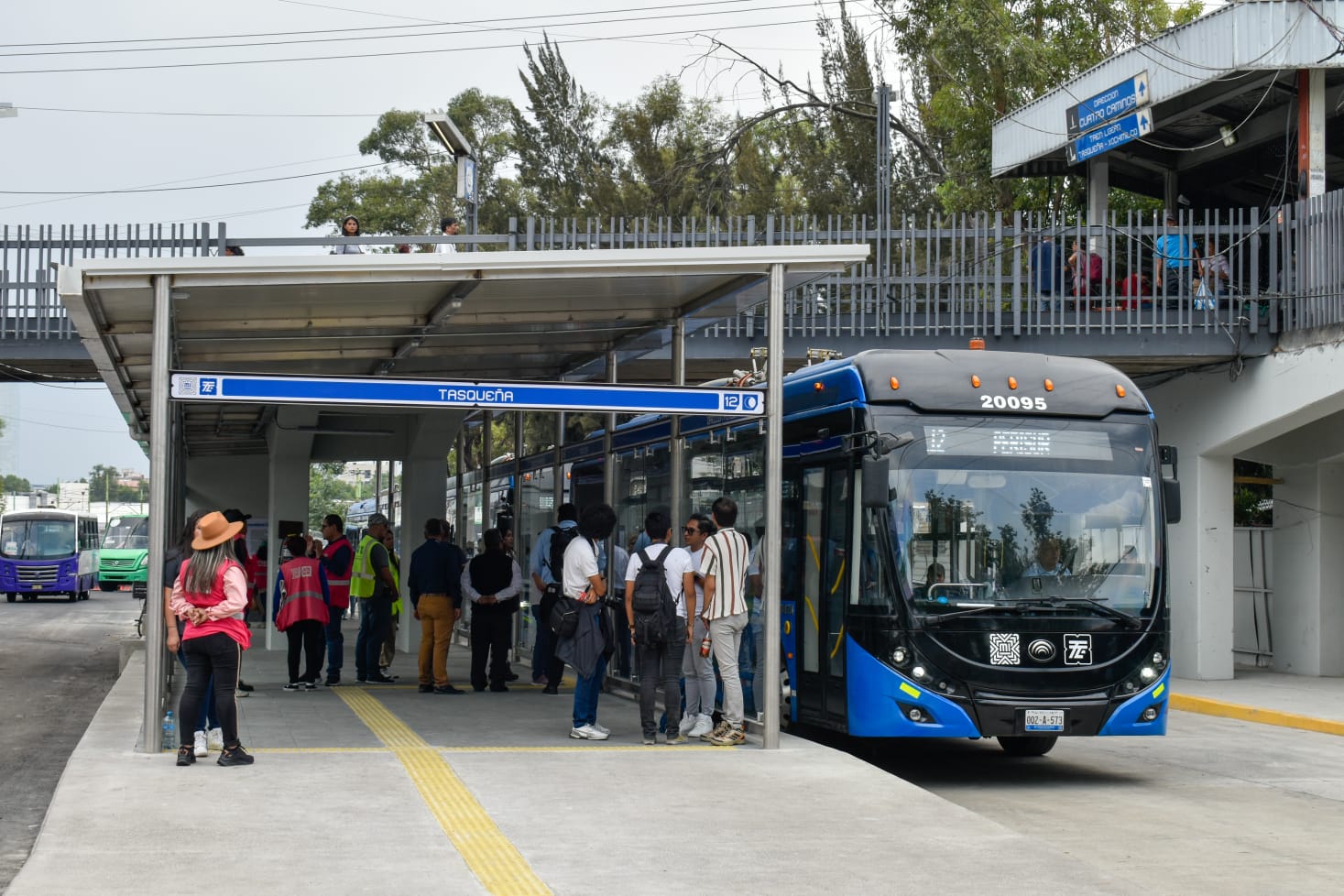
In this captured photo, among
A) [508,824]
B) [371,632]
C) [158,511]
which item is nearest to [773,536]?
[508,824]

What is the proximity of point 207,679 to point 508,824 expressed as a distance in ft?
8.50

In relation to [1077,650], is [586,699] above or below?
below

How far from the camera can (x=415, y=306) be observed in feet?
39.4

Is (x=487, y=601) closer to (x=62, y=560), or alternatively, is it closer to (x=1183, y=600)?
(x=1183, y=600)

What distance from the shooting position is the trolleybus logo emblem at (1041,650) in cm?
1055

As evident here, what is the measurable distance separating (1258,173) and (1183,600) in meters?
6.32

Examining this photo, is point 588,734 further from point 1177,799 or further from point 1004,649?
point 1177,799

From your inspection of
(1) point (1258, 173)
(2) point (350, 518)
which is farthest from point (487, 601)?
(2) point (350, 518)

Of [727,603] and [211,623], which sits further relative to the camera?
[727,603]

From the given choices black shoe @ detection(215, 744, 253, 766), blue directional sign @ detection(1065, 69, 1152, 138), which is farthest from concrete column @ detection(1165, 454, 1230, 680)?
black shoe @ detection(215, 744, 253, 766)

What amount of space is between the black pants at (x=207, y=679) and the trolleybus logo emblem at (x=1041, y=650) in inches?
198

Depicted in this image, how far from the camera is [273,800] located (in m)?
8.41

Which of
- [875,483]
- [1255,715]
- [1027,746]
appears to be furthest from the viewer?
[1255,715]

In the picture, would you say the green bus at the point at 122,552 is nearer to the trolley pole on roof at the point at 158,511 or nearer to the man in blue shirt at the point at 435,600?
the man in blue shirt at the point at 435,600
